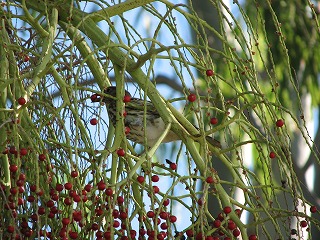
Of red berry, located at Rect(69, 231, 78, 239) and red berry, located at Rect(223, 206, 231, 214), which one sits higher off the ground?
red berry, located at Rect(223, 206, 231, 214)

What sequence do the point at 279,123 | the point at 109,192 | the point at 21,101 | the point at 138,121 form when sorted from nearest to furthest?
the point at 109,192 < the point at 21,101 < the point at 279,123 < the point at 138,121

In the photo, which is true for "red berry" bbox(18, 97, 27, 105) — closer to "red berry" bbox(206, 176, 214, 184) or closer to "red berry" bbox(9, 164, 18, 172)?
"red berry" bbox(9, 164, 18, 172)

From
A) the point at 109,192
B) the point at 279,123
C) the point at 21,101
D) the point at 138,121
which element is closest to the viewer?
the point at 109,192

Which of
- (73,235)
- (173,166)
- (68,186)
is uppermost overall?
(173,166)

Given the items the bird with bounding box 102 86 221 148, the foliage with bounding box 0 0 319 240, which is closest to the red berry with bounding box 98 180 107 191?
the foliage with bounding box 0 0 319 240

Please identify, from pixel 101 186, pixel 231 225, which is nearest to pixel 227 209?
pixel 231 225

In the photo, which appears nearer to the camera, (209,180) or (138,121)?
(209,180)

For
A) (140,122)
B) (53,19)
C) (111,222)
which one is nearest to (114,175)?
(111,222)

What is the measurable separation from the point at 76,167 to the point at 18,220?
12.2 inches

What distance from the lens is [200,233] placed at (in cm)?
188

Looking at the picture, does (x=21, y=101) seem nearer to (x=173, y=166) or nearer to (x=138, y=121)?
(x=173, y=166)

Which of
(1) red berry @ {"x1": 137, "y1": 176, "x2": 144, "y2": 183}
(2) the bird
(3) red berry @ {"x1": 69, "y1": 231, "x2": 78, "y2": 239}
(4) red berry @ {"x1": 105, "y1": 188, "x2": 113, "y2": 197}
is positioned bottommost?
(3) red berry @ {"x1": 69, "y1": 231, "x2": 78, "y2": 239}

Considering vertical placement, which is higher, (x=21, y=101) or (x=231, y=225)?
(x=21, y=101)

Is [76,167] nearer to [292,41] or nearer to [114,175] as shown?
[114,175]
